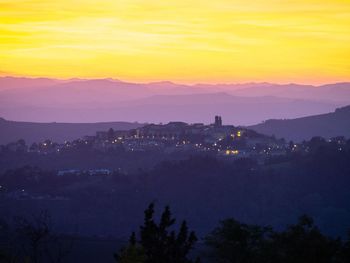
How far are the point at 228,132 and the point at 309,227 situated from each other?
108374 millimetres

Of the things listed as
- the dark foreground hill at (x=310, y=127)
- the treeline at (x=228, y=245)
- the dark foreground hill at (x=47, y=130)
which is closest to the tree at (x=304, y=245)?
the treeline at (x=228, y=245)

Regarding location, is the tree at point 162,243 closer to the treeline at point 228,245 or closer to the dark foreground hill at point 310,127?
the treeline at point 228,245

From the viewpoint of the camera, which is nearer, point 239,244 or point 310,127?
point 239,244

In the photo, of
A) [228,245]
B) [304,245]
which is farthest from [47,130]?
[304,245]

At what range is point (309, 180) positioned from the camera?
95500mm

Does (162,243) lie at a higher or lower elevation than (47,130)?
lower

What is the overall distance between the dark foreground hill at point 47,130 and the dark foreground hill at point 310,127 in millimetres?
27860

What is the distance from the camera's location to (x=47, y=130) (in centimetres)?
18862

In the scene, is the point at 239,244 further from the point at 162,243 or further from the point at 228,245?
the point at 162,243

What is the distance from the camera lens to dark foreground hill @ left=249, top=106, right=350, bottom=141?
169500 millimetres

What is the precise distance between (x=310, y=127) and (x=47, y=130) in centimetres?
5115

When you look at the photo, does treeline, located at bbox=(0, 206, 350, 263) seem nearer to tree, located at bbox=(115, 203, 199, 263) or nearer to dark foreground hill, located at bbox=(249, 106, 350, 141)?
tree, located at bbox=(115, 203, 199, 263)

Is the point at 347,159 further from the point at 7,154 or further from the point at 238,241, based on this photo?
the point at 238,241

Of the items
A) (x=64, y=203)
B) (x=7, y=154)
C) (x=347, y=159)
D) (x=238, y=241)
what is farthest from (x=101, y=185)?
(x=238, y=241)
